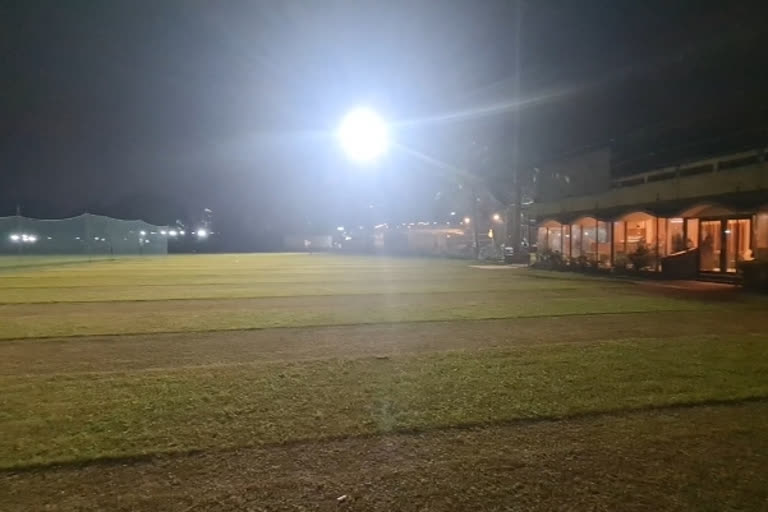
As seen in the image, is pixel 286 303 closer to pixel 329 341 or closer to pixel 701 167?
pixel 329 341

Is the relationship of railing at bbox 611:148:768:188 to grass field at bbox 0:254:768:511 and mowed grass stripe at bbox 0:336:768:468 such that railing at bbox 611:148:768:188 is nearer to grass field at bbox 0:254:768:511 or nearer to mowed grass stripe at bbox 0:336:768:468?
grass field at bbox 0:254:768:511

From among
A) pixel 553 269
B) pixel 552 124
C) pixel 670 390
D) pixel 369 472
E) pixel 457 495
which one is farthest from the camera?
pixel 552 124

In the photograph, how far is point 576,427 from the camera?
480 centimetres

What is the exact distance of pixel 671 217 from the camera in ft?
67.3

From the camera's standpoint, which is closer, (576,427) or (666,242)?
(576,427)

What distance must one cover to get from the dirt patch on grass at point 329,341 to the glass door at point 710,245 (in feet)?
31.4

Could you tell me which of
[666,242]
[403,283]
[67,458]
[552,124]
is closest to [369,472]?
[67,458]

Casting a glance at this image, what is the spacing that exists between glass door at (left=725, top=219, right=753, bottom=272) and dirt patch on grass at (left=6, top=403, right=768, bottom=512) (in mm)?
16340

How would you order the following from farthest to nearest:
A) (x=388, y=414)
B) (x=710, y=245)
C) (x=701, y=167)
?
1. (x=701, y=167)
2. (x=710, y=245)
3. (x=388, y=414)

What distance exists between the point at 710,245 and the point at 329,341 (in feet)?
55.4

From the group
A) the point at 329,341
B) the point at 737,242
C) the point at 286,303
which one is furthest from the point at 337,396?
the point at 737,242

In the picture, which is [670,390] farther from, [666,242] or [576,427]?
[666,242]

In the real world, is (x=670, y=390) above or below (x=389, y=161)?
below

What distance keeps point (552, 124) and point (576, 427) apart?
93.4 feet
